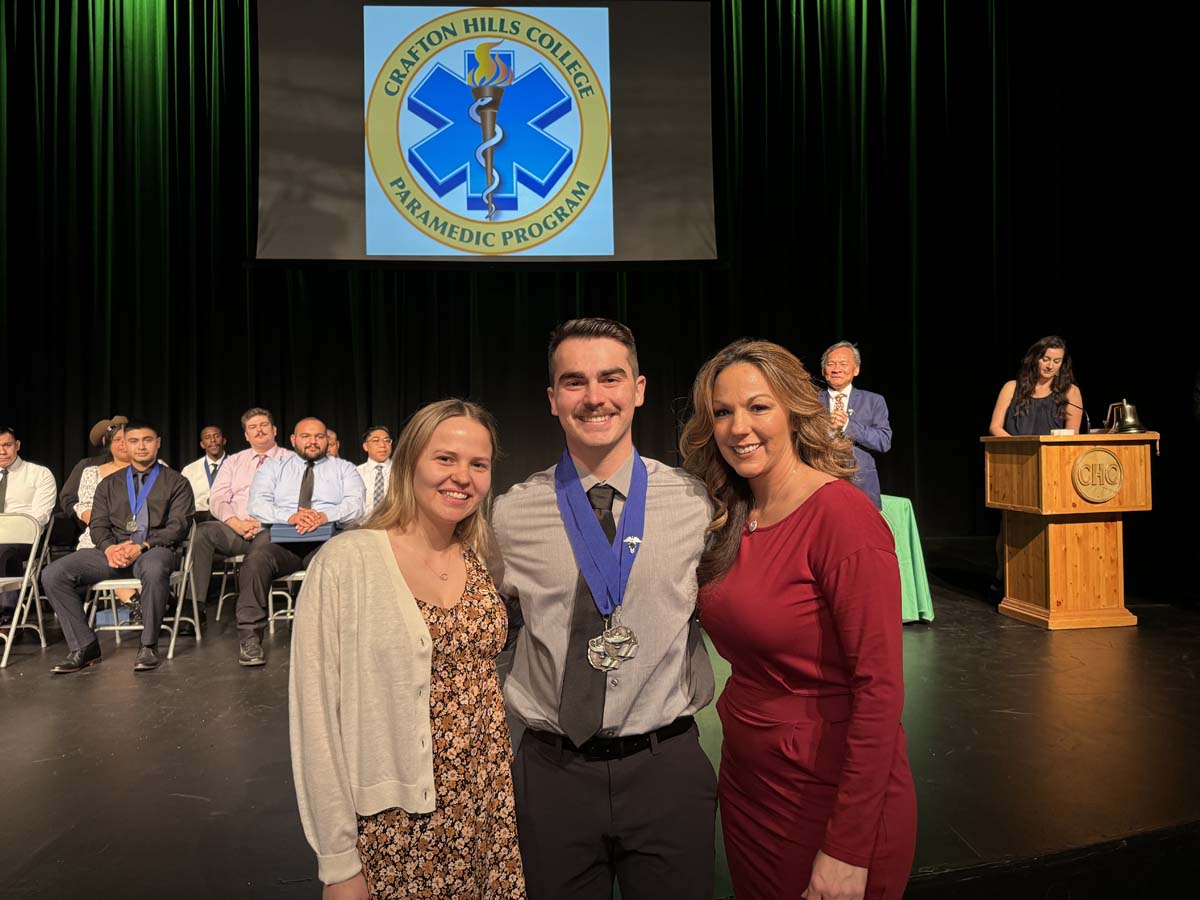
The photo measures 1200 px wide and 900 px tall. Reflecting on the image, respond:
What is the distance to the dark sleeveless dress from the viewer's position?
5406 millimetres

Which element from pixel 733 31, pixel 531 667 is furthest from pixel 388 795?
pixel 733 31

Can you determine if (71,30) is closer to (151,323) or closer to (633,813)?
(151,323)

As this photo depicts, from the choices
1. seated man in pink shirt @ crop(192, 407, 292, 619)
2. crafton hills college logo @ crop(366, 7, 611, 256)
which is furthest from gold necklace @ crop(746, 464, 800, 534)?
crafton hills college logo @ crop(366, 7, 611, 256)

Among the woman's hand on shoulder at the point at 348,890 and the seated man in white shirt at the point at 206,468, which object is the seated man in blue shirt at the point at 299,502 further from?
the woman's hand on shoulder at the point at 348,890

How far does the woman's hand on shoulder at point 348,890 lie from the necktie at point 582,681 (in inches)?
17.1

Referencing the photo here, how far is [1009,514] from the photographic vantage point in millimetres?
5516

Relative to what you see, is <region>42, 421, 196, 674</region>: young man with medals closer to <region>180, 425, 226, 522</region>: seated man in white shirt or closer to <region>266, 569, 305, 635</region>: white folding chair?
<region>266, 569, 305, 635</region>: white folding chair

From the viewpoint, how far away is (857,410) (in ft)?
15.6

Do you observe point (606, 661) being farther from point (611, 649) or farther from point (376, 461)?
point (376, 461)

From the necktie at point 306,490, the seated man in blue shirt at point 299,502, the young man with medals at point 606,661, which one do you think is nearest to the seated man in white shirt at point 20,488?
the seated man in blue shirt at point 299,502

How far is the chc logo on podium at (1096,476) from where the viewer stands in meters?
4.89

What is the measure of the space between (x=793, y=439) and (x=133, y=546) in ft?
16.0

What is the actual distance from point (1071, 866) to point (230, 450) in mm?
7796

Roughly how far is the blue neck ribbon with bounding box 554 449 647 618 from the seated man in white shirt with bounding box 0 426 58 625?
5.78 meters
